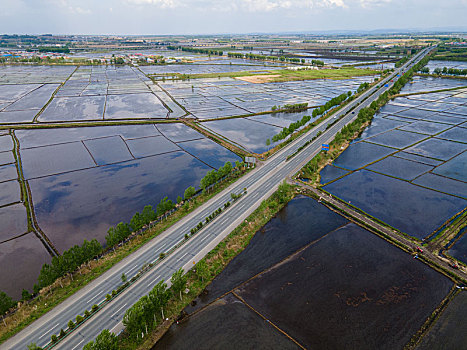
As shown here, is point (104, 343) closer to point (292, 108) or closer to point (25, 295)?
point (25, 295)

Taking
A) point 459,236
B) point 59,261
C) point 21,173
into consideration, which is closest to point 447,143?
point 459,236

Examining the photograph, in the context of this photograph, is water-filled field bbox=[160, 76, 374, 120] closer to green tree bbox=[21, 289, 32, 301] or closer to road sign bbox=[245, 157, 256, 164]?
road sign bbox=[245, 157, 256, 164]

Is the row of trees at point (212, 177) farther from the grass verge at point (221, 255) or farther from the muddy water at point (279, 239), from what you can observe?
the muddy water at point (279, 239)

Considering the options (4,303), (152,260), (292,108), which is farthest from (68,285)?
(292,108)

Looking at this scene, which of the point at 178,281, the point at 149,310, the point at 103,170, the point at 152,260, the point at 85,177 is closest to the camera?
the point at 149,310

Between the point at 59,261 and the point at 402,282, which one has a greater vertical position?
the point at 59,261

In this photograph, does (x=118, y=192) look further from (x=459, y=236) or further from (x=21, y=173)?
(x=459, y=236)
